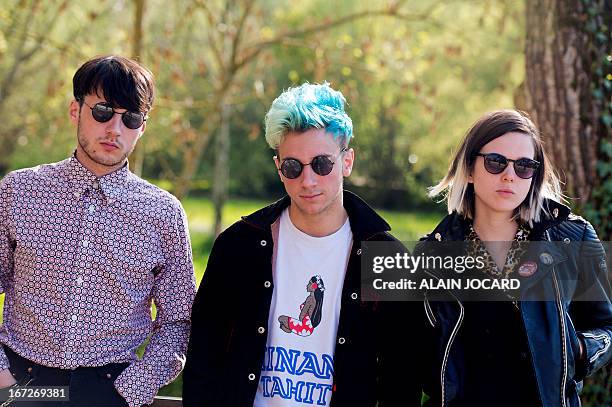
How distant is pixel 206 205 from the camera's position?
91.5 feet

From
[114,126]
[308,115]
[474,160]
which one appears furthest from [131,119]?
[474,160]

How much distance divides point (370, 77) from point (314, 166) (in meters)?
6.42

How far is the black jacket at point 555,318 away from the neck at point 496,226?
8 centimetres

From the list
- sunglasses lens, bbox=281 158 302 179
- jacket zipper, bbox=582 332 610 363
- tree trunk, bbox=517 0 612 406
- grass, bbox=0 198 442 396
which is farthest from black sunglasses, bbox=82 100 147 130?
grass, bbox=0 198 442 396

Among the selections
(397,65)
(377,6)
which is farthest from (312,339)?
(377,6)

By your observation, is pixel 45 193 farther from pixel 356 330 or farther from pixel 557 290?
pixel 557 290

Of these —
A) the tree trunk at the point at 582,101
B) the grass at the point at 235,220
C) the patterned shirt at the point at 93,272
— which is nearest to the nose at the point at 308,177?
the patterned shirt at the point at 93,272

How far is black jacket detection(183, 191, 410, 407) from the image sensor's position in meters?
2.86

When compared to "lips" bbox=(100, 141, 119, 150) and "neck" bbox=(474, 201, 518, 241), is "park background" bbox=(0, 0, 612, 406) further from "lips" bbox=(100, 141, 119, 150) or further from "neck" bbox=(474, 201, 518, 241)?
"lips" bbox=(100, 141, 119, 150)

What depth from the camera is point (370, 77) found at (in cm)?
911

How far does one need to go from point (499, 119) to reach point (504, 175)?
0.80 ft

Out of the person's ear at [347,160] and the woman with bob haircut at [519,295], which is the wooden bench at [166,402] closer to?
the woman with bob haircut at [519,295]

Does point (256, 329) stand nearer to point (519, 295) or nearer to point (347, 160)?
point (347, 160)

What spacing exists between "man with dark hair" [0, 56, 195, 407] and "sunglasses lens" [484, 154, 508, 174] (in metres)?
1.29
